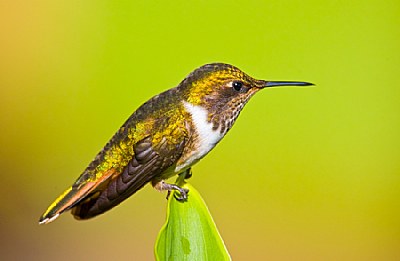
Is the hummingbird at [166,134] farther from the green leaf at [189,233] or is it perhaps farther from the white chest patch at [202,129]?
the green leaf at [189,233]

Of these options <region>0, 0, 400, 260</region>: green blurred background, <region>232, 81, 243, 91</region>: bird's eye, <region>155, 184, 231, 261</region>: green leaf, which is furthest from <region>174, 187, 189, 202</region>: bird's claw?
<region>0, 0, 400, 260</region>: green blurred background

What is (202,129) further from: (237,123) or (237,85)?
(237,123)

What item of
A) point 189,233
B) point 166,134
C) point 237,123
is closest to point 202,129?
point 166,134

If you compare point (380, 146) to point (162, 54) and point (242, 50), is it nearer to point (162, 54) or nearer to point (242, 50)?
point (242, 50)

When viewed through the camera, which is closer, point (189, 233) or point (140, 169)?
point (189, 233)

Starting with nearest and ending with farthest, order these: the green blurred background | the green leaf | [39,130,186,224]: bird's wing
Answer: the green leaf → [39,130,186,224]: bird's wing → the green blurred background

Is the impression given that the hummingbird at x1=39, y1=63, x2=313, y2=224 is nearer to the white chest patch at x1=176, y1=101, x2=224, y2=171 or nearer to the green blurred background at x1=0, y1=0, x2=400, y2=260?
the white chest patch at x1=176, y1=101, x2=224, y2=171
